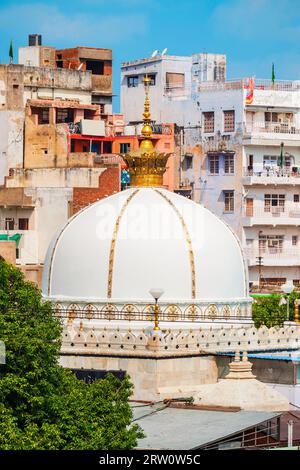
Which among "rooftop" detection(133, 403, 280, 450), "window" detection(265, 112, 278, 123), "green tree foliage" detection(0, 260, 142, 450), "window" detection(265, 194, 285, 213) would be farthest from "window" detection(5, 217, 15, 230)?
"green tree foliage" detection(0, 260, 142, 450)

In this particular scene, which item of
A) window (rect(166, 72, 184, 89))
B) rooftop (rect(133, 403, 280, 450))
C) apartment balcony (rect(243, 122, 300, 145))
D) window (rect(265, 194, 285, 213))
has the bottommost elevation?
rooftop (rect(133, 403, 280, 450))

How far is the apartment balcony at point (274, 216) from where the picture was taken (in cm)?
9806

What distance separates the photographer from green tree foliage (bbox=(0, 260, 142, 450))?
4575cm

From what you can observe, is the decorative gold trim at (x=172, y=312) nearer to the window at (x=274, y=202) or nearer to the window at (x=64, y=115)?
the window at (x=274, y=202)

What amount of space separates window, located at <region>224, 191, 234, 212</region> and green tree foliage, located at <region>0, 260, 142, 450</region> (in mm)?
47436

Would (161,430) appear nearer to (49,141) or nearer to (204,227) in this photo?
(204,227)

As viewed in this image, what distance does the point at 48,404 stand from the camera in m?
47.3

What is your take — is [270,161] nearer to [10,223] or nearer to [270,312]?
[10,223]

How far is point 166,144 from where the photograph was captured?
10125 cm

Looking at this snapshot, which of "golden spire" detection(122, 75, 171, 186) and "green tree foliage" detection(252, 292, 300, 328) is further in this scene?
"green tree foliage" detection(252, 292, 300, 328)

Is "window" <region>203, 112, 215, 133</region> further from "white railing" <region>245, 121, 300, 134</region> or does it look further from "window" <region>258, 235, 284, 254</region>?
"window" <region>258, 235, 284, 254</region>

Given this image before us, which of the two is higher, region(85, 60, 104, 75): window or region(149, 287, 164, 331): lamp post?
region(85, 60, 104, 75): window

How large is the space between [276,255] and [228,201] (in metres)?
3.06

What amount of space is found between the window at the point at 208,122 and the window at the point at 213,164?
1130mm
